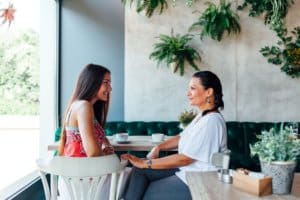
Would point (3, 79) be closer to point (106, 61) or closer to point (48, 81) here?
point (48, 81)

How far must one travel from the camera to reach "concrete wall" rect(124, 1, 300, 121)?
423 centimetres

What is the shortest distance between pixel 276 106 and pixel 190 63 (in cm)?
114

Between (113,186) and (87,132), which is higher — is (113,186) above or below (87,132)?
below

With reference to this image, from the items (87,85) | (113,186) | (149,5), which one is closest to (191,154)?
(113,186)

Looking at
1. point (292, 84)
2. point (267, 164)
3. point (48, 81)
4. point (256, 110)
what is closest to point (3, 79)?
point (48, 81)

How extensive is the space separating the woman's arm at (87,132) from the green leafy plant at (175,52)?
2169 mm

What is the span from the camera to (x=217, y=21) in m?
4.09

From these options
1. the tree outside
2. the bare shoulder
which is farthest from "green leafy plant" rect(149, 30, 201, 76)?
the bare shoulder

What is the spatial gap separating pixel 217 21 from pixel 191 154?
8.01 feet

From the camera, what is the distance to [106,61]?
4223 mm

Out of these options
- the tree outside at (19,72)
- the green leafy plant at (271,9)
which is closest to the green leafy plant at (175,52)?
the green leafy plant at (271,9)

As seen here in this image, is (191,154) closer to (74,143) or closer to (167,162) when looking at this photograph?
(167,162)

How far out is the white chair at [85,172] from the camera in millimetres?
1652

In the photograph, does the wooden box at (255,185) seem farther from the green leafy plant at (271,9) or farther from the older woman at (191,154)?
the green leafy plant at (271,9)
